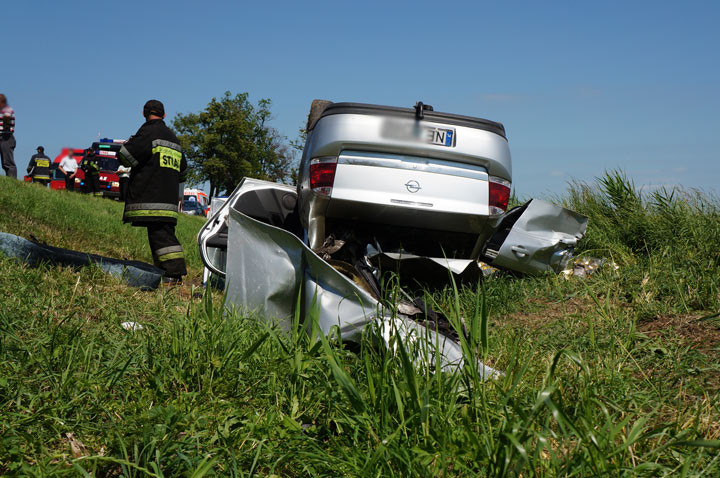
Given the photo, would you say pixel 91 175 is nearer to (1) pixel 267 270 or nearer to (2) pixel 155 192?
(2) pixel 155 192

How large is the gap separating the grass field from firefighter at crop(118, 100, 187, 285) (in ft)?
8.55

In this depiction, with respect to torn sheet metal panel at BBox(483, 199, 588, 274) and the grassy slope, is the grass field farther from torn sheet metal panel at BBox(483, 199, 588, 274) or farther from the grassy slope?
the grassy slope

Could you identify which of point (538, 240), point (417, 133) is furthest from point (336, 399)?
point (538, 240)

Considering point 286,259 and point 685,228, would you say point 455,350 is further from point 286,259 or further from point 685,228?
point 685,228

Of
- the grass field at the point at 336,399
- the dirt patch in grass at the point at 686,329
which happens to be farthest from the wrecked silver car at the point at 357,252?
the dirt patch in grass at the point at 686,329

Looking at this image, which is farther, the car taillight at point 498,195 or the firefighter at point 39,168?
the firefighter at point 39,168

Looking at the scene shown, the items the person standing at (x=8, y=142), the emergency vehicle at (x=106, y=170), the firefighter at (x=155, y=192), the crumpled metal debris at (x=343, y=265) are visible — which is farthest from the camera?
the emergency vehicle at (x=106, y=170)

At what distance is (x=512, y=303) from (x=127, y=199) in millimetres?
4677

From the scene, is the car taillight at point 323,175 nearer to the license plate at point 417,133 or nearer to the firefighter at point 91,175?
the license plate at point 417,133

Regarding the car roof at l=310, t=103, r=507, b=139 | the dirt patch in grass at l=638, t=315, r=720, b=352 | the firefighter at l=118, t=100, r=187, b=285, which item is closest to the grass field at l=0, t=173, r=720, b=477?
the dirt patch in grass at l=638, t=315, r=720, b=352

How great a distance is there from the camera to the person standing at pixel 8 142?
617 inches

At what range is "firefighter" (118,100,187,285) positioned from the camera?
20.7ft

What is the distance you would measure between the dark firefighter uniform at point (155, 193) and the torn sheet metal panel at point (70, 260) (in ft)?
4.01

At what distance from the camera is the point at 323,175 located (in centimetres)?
416
